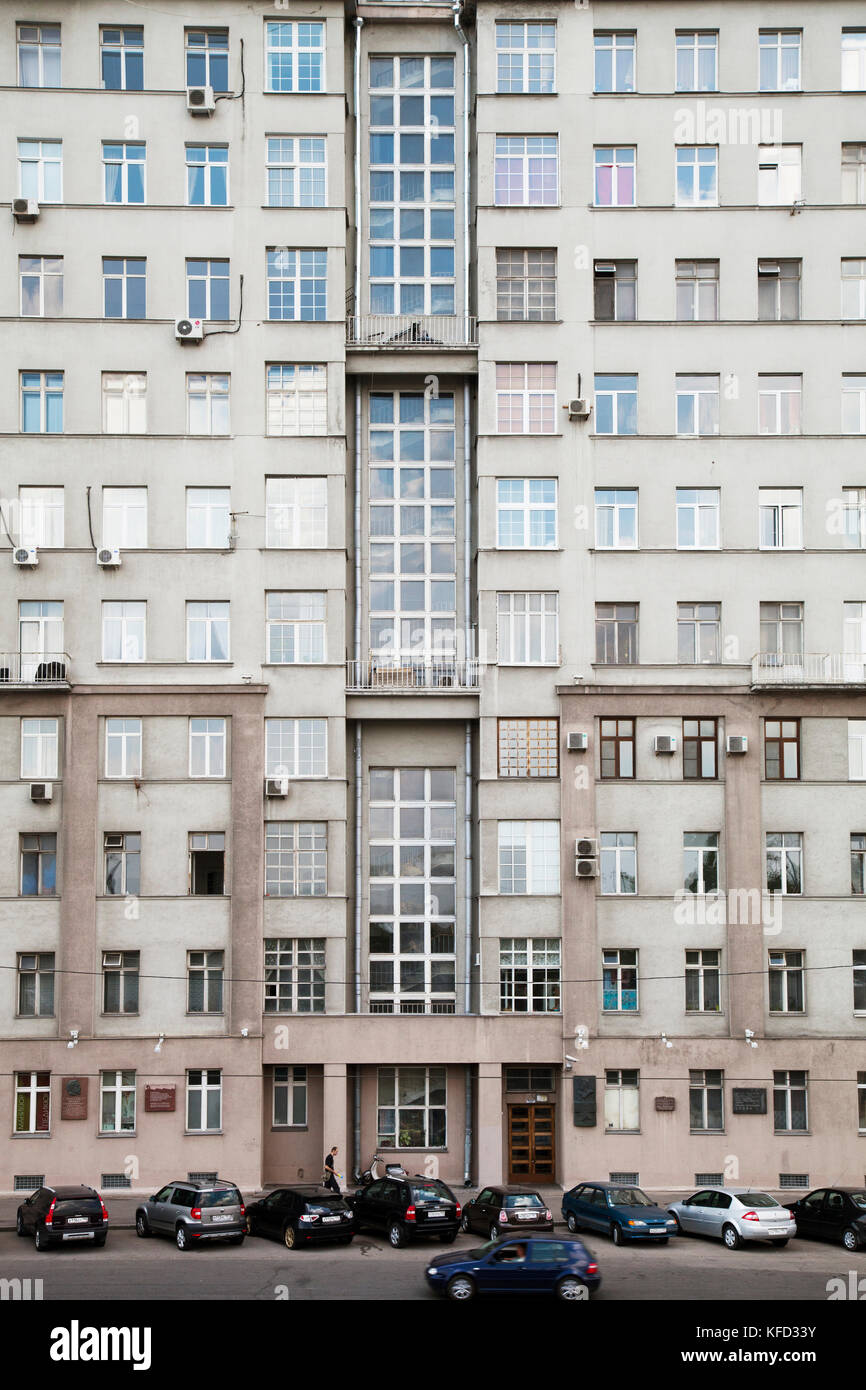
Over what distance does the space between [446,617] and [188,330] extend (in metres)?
11.5

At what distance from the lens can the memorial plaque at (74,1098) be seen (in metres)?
38.3

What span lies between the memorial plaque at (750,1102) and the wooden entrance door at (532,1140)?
511cm

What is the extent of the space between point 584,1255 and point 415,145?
3412 cm

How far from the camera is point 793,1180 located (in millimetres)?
38594

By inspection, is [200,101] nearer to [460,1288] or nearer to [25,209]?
[25,209]

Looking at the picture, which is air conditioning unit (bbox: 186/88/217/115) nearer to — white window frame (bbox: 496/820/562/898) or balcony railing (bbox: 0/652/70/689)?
balcony railing (bbox: 0/652/70/689)

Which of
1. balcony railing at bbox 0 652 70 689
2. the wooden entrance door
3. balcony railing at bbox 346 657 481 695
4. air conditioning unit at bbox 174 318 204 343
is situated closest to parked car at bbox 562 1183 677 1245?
the wooden entrance door

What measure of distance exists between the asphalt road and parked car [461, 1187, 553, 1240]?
560 millimetres

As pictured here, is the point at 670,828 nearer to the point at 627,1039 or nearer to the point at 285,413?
the point at 627,1039

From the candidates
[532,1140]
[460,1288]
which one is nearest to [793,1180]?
[532,1140]

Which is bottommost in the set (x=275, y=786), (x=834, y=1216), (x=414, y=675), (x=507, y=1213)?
(x=834, y=1216)

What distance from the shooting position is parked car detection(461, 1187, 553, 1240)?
3055cm

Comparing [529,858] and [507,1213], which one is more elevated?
[529,858]

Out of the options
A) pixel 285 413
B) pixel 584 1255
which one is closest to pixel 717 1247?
pixel 584 1255
